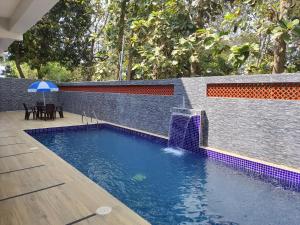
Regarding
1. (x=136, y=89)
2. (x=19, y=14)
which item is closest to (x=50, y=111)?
(x=136, y=89)

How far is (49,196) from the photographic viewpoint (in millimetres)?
4117

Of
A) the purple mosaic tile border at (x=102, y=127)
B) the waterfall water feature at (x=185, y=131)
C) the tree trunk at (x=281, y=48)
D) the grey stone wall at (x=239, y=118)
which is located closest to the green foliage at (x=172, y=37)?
the tree trunk at (x=281, y=48)

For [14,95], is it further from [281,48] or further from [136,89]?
[281,48]

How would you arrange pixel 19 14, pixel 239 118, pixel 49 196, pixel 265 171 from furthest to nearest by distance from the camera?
pixel 239 118 → pixel 265 171 → pixel 19 14 → pixel 49 196

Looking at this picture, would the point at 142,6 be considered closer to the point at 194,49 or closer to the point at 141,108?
the point at 194,49

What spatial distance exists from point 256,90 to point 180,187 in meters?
2.98

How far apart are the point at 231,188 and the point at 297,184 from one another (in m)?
1.30

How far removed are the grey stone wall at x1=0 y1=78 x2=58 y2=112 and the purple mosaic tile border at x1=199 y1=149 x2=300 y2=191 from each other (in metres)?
14.5

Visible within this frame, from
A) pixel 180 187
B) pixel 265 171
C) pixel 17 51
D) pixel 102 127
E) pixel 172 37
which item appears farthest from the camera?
pixel 17 51

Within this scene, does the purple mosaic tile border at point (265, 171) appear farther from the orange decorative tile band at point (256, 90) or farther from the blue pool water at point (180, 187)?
the orange decorative tile band at point (256, 90)

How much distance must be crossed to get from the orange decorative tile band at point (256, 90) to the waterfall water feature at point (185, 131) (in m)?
0.90

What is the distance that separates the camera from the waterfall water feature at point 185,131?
798 centimetres

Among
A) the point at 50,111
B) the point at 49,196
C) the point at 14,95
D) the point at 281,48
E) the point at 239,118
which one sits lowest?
the point at 49,196

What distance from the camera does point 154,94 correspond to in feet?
32.9
